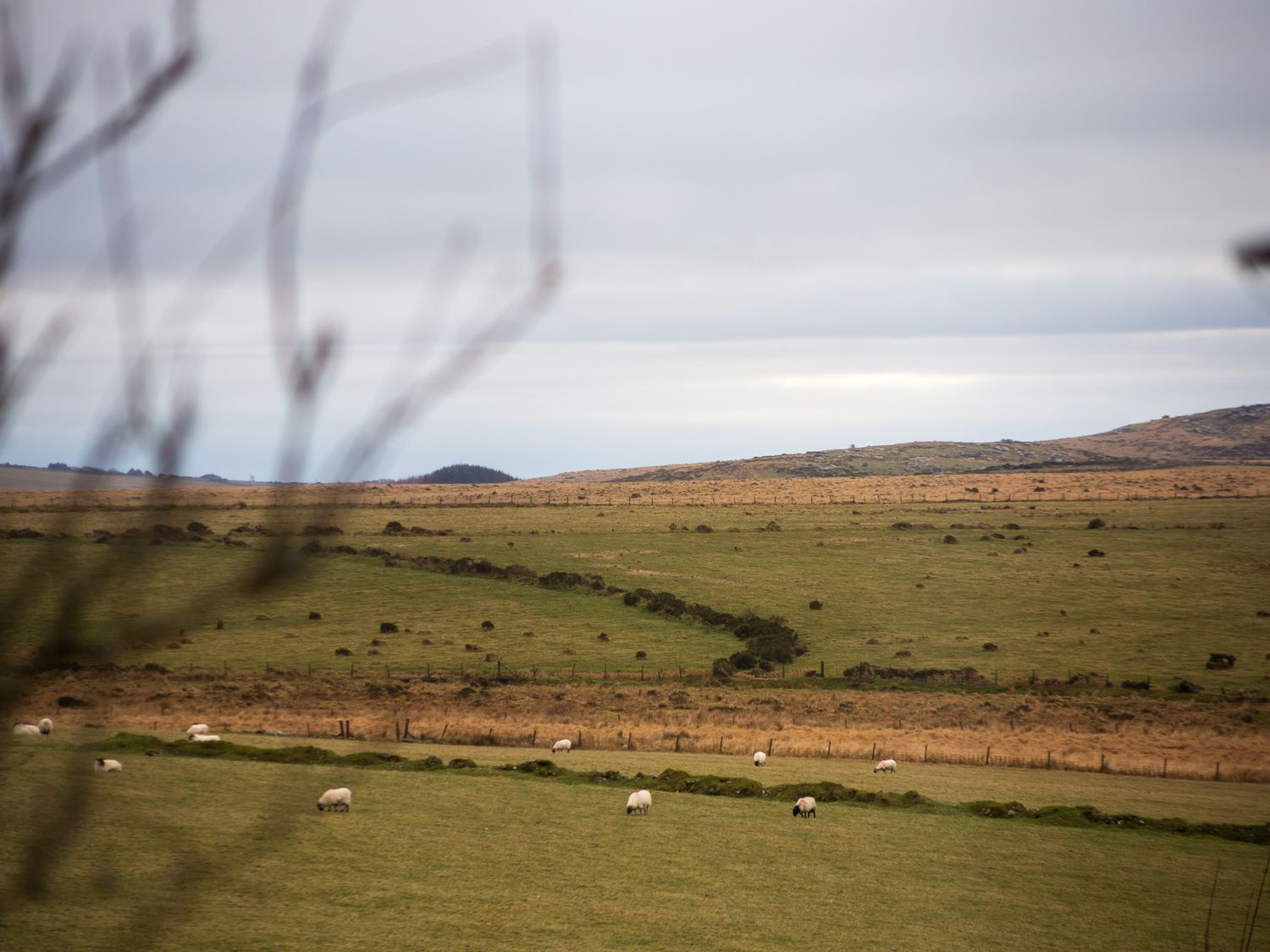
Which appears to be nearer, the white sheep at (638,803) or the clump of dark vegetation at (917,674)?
the white sheep at (638,803)

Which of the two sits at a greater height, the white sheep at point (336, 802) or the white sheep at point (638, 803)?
the white sheep at point (336, 802)

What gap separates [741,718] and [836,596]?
22372 millimetres

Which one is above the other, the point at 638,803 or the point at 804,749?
the point at 638,803

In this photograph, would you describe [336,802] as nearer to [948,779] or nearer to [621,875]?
[621,875]

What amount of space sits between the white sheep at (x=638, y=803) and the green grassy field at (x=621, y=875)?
219mm

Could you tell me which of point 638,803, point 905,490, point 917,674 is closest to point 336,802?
point 638,803

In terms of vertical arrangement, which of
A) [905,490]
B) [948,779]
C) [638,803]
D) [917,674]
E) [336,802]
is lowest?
[917,674]

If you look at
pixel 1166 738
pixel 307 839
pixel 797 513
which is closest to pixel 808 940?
pixel 307 839

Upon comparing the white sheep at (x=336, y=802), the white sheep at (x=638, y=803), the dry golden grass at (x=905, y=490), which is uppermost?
the dry golden grass at (x=905, y=490)

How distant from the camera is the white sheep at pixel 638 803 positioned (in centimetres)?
1911

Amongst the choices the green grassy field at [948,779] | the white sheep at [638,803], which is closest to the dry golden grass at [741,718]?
the green grassy field at [948,779]

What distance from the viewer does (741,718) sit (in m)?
34.5

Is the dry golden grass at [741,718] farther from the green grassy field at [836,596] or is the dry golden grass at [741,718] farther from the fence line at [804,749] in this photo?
the green grassy field at [836,596]

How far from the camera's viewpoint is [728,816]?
19.3 meters
